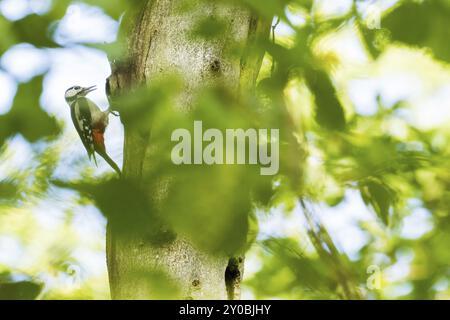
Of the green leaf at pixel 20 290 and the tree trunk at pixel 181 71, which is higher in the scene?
the tree trunk at pixel 181 71

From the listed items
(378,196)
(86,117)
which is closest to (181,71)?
(378,196)

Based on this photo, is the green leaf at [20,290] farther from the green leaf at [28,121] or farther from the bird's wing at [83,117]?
the bird's wing at [83,117]

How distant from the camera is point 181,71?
1617 millimetres

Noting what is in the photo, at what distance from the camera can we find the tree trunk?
4.74 feet

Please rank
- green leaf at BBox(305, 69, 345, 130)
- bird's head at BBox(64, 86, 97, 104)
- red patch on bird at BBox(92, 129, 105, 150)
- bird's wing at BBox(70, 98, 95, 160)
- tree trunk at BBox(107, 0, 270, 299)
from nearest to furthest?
green leaf at BBox(305, 69, 345, 130) < tree trunk at BBox(107, 0, 270, 299) < red patch on bird at BBox(92, 129, 105, 150) < bird's wing at BBox(70, 98, 95, 160) < bird's head at BBox(64, 86, 97, 104)

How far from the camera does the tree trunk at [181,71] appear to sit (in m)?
1.44

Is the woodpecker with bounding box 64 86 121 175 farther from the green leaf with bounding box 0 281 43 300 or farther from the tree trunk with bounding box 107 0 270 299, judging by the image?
the green leaf with bounding box 0 281 43 300

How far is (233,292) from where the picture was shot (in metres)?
1.64

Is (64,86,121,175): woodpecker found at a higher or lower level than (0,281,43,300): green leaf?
higher

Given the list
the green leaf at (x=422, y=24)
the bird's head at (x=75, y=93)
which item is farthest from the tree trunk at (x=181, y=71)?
the bird's head at (x=75, y=93)

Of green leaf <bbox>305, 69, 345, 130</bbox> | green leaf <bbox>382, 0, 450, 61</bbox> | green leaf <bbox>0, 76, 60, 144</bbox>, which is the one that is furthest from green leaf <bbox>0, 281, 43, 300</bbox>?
green leaf <bbox>382, 0, 450, 61</bbox>

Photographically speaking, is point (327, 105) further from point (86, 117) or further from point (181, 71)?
point (86, 117)

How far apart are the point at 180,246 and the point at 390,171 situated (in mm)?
535
